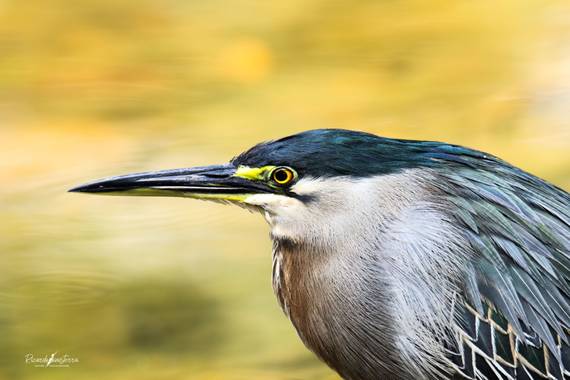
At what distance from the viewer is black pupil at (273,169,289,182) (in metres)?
2.18

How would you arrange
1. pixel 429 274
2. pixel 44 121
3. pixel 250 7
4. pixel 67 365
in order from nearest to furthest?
pixel 429 274 < pixel 67 365 < pixel 44 121 < pixel 250 7

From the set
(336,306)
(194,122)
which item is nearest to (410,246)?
(336,306)

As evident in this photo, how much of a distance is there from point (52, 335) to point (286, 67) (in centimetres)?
143

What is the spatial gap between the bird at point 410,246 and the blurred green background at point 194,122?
0.93m

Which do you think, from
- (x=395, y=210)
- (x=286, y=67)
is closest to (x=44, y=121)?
(x=286, y=67)

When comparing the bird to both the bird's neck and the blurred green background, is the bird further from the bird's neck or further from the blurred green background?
the blurred green background

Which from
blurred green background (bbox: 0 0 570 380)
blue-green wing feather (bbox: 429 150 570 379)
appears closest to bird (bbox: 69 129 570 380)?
blue-green wing feather (bbox: 429 150 570 379)

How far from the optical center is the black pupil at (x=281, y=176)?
2182 millimetres

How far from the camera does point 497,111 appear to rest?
3.87 metres

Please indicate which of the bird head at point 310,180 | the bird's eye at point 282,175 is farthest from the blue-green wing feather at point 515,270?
the bird's eye at point 282,175

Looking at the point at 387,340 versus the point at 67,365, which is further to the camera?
the point at 67,365

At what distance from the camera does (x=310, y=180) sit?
2170 millimetres

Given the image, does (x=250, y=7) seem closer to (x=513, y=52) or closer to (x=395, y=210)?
(x=513, y=52)

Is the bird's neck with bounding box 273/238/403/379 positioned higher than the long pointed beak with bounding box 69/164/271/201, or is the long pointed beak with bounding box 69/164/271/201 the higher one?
the long pointed beak with bounding box 69/164/271/201
